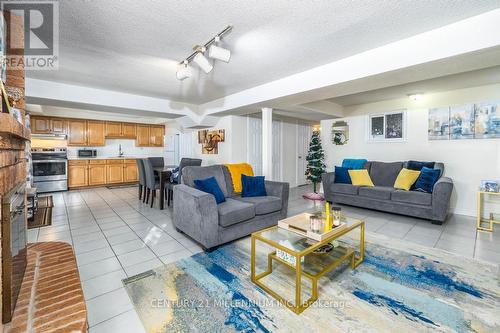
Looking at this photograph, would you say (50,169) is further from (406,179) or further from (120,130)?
(406,179)

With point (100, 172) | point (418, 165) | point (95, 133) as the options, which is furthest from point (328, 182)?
point (95, 133)

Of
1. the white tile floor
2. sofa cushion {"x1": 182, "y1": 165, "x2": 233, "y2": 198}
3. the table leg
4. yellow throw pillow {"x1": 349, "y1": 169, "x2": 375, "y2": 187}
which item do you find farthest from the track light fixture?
yellow throw pillow {"x1": 349, "y1": 169, "x2": 375, "y2": 187}

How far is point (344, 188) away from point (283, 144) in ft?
8.39

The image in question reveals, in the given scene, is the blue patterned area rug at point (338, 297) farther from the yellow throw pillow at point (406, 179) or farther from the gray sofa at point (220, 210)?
the yellow throw pillow at point (406, 179)

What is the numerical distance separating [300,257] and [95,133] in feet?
24.3

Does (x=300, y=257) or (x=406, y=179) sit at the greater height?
(x=406, y=179)

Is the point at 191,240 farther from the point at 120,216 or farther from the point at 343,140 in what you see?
the point at 343,140

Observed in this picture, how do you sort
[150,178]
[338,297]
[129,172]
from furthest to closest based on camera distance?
[129,172], [150,178], [338,297]

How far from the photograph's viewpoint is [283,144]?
6570 mm

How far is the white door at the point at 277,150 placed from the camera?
633 centimetres

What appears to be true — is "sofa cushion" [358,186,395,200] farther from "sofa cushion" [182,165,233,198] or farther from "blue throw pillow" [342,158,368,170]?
"sofa cushion" [182,165,233,198]

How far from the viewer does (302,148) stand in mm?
7219

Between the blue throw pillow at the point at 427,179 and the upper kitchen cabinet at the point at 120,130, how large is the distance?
7.84 m

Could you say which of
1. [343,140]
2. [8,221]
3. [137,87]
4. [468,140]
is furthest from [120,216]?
[468,140]
